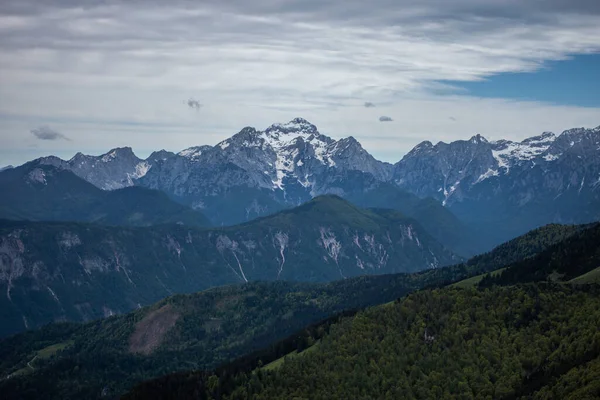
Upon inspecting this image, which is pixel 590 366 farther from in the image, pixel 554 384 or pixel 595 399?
pixel 595 399

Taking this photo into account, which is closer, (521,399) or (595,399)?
(595,399)

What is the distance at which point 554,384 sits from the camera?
196750 millimetres

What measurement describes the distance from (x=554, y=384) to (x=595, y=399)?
87.0ft

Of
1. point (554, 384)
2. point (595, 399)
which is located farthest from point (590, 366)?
point (595, 399)

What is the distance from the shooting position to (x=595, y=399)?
170 metres

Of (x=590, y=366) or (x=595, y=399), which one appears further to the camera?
(x=590, y=366)

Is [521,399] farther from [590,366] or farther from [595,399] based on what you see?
[595,399]

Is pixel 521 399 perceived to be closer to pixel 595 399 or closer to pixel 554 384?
pixel 554 384

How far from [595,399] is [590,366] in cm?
2344

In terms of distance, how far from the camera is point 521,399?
654 ft

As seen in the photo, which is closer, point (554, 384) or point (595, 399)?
point (595, 399)

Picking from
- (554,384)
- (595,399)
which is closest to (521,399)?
(554,384)

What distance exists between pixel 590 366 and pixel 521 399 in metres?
17.8
